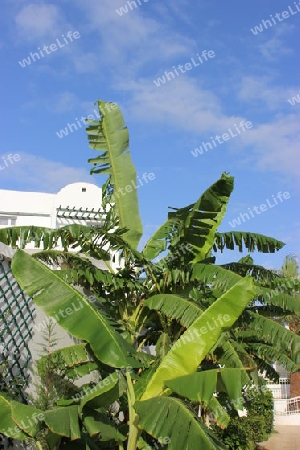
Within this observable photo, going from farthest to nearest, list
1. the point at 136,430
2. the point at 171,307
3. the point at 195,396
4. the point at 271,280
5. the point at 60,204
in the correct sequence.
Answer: the point at 60,204, the point at 271,280, the point at 171,307, the point at 136,430, the point at 195,396

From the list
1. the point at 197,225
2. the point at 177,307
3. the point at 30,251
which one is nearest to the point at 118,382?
the point at 177,307

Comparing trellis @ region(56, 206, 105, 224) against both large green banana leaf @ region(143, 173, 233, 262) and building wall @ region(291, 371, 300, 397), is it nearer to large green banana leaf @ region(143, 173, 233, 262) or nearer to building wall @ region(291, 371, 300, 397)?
large green banana leaf @ region(143, 173, 233, 262)

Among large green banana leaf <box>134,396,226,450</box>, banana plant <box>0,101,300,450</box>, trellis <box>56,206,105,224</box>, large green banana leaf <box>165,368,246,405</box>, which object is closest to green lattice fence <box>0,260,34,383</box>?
banana plant <box>0,101,300,450</box>

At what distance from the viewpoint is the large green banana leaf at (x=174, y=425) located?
453cm

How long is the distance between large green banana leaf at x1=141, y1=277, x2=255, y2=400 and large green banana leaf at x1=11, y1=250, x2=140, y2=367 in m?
0.42

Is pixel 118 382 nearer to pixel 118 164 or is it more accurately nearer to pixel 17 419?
pixel 17 419

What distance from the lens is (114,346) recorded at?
17.3 feet

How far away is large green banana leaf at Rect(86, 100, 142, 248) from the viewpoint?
8383 mm

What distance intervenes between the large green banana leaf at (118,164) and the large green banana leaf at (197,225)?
18.4 inches

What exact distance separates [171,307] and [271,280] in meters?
2.86

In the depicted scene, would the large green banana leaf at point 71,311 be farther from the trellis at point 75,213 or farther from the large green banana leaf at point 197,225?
the trellis at point 75,213

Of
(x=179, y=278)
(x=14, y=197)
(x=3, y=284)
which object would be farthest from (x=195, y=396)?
(x=14, y=197)

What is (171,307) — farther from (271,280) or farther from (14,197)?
(14,197)

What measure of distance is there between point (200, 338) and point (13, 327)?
306 centimetres
